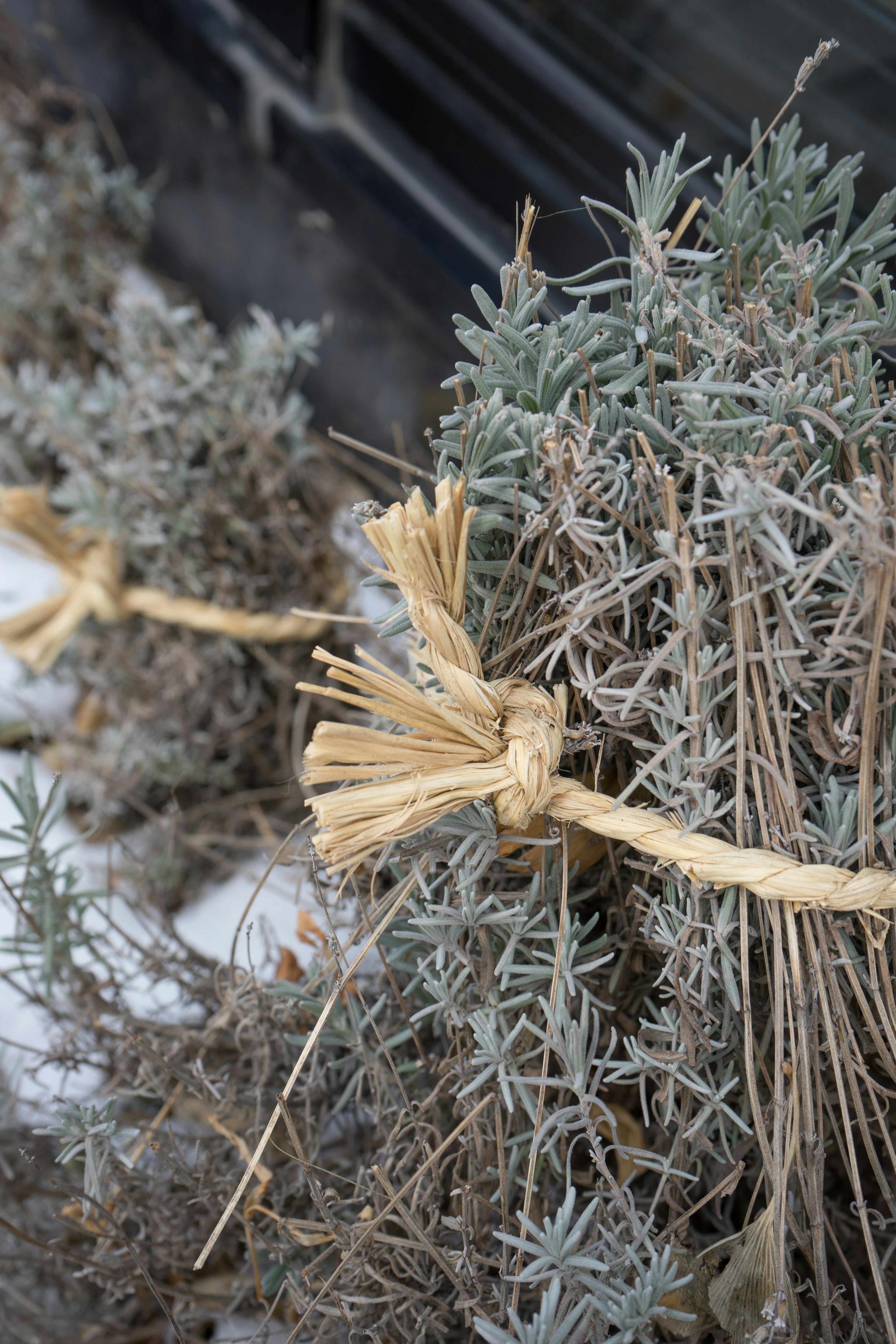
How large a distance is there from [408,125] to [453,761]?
0.96 m

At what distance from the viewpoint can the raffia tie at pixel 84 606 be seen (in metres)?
0.98

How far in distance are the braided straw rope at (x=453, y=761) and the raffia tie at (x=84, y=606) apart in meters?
0.52

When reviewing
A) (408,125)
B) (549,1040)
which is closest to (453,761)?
(549,1040)

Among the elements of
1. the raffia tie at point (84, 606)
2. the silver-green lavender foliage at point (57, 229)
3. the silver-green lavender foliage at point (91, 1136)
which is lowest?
the silver-green lavender foliage at point (91, 1136)

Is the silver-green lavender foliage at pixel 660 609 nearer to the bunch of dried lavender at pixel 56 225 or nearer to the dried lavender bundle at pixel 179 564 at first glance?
the dried lavender bundle at pixel 179 564

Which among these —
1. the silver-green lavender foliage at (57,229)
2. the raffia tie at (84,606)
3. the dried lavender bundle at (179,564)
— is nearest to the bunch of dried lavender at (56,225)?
the silver-green lavender foliage at (57,229)

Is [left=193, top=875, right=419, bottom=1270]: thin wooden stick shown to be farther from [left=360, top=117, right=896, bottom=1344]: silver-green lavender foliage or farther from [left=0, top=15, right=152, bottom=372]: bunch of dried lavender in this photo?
[left=0, top=15, right=152, bottom=372]: bunch of dried lavender

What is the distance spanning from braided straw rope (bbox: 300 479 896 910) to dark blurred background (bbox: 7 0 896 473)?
570 millimetres

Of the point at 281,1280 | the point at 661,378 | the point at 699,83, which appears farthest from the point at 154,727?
the point at 699,83

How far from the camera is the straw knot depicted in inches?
18.2

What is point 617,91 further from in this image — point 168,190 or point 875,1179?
point 875,1179

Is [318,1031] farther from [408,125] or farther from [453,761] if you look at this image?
[408,125]

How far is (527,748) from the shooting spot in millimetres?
464

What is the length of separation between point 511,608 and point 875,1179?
0.43m
